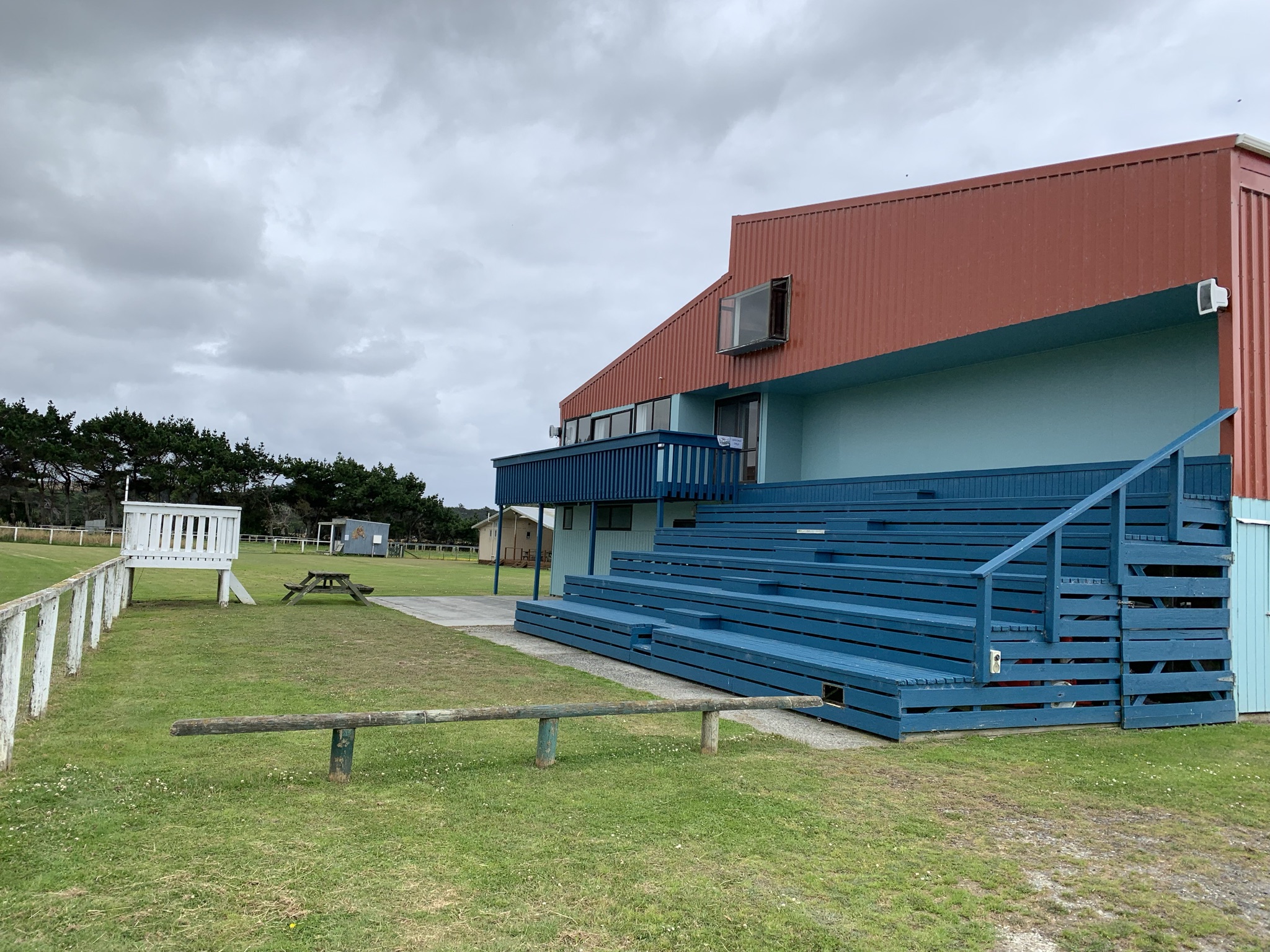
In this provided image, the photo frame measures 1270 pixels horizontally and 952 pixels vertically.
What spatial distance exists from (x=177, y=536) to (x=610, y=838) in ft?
38.6

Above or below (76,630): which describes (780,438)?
above

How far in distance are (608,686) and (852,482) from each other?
6.32 meters

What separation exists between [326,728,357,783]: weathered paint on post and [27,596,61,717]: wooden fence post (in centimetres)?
234

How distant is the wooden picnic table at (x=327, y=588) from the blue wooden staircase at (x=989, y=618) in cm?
743

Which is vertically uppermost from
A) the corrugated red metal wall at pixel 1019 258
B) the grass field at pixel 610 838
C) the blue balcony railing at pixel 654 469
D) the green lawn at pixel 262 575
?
the corrugated red metal wall at pixel 1019 258

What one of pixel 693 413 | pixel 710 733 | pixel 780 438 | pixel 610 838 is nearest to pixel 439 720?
pixel 610 838

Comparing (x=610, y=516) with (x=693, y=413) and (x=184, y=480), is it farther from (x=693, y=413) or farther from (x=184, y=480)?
(x=184, y=480)

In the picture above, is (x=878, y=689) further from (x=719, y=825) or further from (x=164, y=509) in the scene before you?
(x=164, y=509)

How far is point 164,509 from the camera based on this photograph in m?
13.4

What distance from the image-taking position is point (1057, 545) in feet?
22.6

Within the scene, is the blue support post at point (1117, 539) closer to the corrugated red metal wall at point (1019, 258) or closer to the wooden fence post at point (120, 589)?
the corrugated red metal wall at point (1019, 258)

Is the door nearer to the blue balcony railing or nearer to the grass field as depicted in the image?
the blue balcony railing

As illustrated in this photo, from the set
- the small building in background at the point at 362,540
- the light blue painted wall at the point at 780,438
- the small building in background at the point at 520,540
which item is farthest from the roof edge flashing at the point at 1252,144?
the small building in background at the point at 362,540

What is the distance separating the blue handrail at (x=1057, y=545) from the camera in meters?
6.55
